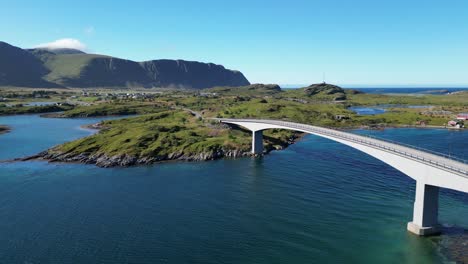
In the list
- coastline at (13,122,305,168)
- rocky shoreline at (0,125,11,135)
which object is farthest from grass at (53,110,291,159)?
rocky shoreline at (0,125,11,135)

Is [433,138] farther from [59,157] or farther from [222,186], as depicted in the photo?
[59,157]

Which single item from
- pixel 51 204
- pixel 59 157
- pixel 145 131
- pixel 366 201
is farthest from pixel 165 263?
pixel 145 131

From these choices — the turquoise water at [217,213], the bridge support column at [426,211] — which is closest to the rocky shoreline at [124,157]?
the turquoise water at [217,213]

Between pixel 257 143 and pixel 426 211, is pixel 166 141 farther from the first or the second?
pixel 426 211

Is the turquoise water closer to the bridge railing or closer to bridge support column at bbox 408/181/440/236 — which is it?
bridge support column at bbox 408/181/440/236

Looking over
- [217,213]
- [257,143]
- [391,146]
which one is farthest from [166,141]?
[391,146]

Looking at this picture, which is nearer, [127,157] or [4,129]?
[127,157]

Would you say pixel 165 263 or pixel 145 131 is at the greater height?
pixel 145 131
